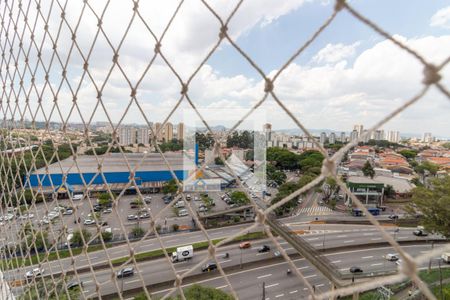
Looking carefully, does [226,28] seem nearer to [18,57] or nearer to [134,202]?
[18,57]

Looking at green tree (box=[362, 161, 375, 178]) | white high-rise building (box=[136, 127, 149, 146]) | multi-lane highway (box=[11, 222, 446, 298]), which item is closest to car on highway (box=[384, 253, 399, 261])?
multi-lane highway (box=[11, 222, 446, 298])

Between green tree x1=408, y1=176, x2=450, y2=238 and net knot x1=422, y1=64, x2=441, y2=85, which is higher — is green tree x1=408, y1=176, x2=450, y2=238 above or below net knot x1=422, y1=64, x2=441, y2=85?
below

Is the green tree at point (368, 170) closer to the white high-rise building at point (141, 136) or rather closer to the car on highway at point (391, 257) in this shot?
the car on highway at point (391, 257)

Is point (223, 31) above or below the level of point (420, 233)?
above

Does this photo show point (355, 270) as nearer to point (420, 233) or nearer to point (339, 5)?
point (420, 233)

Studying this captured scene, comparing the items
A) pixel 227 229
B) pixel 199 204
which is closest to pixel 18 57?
pixel 227 229

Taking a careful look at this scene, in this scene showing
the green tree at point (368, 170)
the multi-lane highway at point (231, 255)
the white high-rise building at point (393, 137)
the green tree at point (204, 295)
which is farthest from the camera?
the white high-rise building at point (393, 137)

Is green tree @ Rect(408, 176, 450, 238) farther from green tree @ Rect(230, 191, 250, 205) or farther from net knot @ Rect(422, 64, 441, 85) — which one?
net knot @ Rect(422, 64, 441, 85)

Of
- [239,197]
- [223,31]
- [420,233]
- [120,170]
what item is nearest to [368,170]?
[420,233]

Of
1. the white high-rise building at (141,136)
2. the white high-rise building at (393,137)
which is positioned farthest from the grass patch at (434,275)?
the white high-rise building at (393,137)
